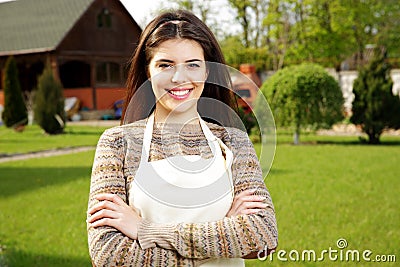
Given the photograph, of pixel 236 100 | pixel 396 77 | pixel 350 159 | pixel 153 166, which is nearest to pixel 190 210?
pixel 153 166

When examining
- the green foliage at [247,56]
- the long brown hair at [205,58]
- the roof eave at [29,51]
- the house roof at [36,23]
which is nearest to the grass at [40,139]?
the roof eave at [29,51]

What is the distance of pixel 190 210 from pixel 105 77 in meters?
22.8

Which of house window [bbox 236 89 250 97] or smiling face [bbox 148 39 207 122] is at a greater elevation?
smiling face [bbox 148 39 207 122]

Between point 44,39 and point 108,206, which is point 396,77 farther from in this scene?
point 108,206

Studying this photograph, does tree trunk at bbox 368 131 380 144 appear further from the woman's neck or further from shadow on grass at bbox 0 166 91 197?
the woman's neck

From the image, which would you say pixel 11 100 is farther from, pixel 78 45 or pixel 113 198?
pixel 113 198

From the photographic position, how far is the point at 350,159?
9.63 metres

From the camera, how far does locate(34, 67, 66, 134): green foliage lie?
15297 millimetres

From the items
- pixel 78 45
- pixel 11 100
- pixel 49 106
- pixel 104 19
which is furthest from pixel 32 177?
pixel 104 19

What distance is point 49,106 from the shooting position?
15328 millimetres

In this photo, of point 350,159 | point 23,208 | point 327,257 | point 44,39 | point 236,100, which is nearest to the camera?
point 236,100

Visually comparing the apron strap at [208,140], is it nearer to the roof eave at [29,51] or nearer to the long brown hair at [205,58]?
the long brown hair at [205,58]

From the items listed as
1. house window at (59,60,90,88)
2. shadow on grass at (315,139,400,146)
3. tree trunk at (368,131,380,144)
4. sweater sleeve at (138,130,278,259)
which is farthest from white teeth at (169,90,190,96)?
house window at (59,60,90,88)

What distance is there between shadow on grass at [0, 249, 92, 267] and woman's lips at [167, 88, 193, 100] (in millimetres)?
3036
